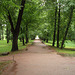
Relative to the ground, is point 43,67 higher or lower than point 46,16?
lower

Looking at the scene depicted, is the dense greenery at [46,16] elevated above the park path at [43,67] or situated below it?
above

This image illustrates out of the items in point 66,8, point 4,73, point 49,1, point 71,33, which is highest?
point 49,1

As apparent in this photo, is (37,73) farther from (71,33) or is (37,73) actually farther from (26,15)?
(26,15)

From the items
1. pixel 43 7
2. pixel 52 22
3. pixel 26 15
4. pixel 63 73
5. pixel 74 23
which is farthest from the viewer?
pixel 52 22

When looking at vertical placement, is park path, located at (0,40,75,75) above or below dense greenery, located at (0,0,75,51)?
below

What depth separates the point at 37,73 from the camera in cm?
469

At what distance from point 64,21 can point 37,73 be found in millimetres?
14679

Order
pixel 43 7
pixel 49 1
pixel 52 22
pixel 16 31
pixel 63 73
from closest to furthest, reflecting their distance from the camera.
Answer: pixel 63 73 < pixel 16 31 < pixel 49 1 < pixel 43 7 < pixel 52 22

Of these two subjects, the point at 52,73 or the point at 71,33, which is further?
the point at 71,33

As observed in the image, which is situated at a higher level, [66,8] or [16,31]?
[66,8]

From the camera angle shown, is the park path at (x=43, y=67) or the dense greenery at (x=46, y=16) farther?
the dense greenery at (x=46, y=16)

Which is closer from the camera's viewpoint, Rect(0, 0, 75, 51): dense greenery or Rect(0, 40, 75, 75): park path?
Rect(0, 40, 75, 75): park path

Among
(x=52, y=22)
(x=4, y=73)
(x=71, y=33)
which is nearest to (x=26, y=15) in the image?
(x=52, y=22)

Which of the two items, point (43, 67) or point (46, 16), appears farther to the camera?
point (46, 16)
